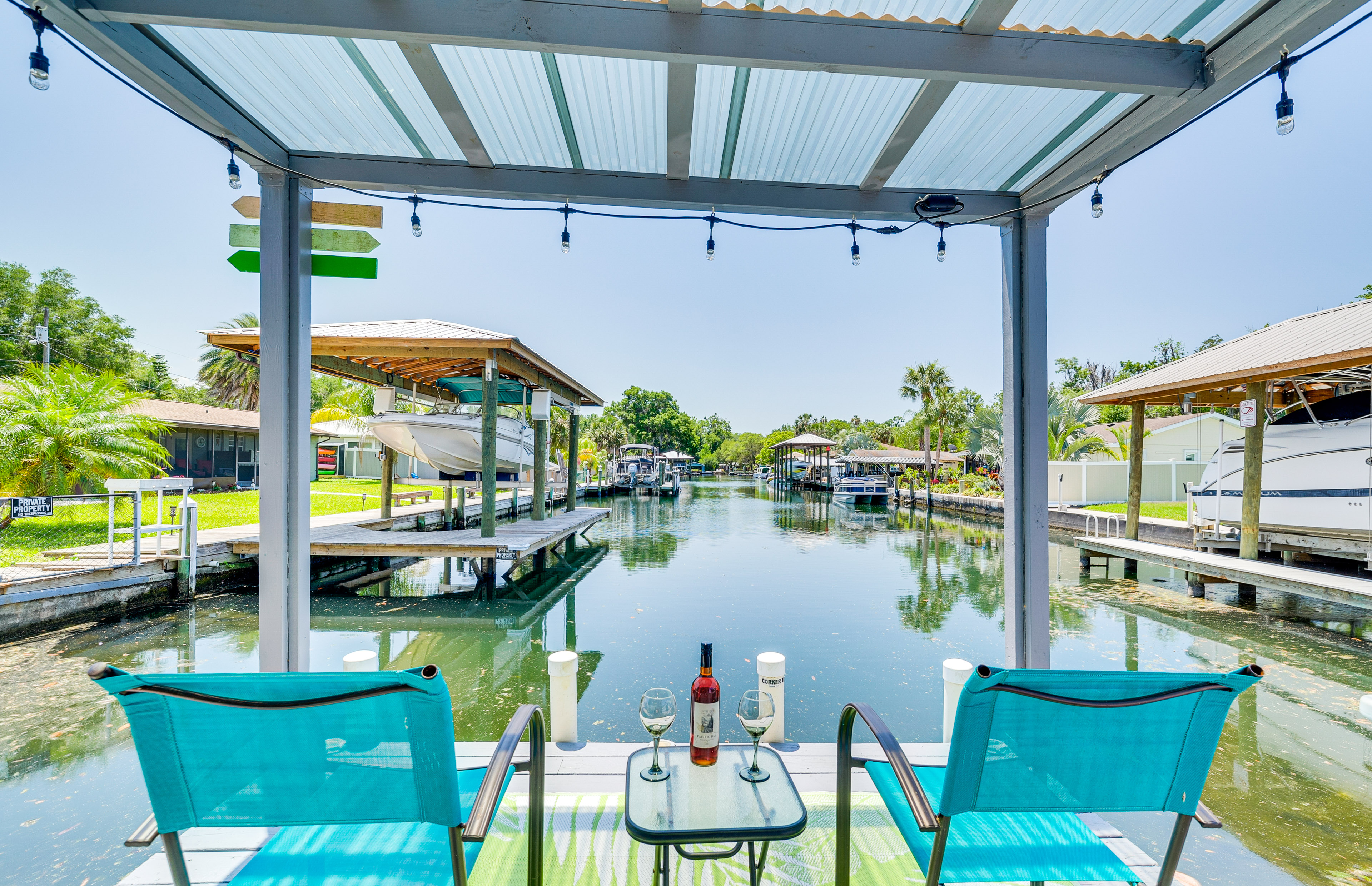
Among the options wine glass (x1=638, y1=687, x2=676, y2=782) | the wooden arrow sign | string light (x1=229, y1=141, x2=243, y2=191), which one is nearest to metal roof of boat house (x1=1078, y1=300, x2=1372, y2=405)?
wine glass (x1=638, y1=687, x2=676, y2=782)

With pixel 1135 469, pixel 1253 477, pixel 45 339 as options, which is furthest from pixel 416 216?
pixel 45 339

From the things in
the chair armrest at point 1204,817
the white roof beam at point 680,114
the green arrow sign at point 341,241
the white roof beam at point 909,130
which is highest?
the white roof beam at point 909,130

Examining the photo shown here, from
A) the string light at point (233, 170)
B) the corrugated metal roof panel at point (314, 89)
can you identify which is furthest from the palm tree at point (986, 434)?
the string light at point (233, 170)

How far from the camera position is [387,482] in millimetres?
9977

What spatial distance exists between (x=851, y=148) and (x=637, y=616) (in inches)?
214

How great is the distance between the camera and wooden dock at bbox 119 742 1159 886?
1799 mm

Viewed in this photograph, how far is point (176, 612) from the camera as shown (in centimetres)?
621

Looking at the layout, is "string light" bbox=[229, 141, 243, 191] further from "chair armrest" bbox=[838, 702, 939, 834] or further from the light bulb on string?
"chair armrest" bbox=[838, 702, 939, 834]

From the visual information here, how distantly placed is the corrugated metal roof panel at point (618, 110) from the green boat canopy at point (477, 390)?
6994 millimetres

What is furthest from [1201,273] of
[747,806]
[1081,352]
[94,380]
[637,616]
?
[94,380]

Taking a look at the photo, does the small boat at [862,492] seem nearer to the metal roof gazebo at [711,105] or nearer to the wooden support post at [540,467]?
the wooden support post at [540,467]

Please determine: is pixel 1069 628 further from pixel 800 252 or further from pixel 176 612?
pixel 176 612

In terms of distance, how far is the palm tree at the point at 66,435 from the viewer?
318 inches

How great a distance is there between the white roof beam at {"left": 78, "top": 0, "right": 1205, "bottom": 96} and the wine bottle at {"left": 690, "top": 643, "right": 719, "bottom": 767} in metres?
1.85
